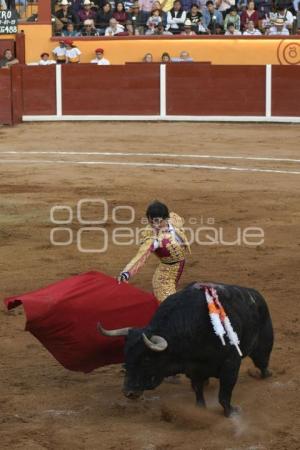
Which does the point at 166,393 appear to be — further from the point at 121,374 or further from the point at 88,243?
the point at 88,243

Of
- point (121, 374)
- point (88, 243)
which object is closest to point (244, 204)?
point (88, 243)

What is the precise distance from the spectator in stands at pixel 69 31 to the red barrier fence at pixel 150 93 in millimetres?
1879

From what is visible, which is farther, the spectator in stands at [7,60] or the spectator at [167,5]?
the spectator at [167,5]

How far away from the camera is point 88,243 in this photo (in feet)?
32.3

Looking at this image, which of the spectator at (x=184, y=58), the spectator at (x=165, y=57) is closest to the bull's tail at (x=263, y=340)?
the spectator at (x=165, y=57)

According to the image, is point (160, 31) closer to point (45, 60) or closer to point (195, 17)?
point (195, 17)

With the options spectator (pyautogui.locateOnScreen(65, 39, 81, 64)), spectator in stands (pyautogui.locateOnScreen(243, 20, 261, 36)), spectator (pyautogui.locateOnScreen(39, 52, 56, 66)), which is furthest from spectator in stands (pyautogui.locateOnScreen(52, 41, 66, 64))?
spectator in stands (pyautogui.locateOnScreen(243, 20, 261, 36))

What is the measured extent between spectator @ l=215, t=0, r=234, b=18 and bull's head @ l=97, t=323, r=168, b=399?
57.2ft

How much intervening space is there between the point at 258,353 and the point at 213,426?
26.2 inches

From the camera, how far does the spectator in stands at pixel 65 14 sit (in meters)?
21.6

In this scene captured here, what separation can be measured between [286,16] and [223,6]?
1.52 metres

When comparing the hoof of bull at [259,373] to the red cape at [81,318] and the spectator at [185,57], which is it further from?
the spectator at [185,57]

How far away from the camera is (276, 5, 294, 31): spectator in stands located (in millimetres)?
21094

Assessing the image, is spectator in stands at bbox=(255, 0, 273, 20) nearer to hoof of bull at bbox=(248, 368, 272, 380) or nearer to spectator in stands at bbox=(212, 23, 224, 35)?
spectator in stands at bbox=(212, 23, 224, 35)
